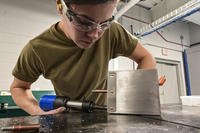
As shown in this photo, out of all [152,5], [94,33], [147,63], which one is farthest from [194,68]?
[94,33]

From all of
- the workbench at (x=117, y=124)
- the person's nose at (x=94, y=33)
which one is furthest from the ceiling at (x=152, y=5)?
the workbench at (x=117, y=124)

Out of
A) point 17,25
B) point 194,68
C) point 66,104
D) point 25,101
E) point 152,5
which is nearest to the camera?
point 66,104

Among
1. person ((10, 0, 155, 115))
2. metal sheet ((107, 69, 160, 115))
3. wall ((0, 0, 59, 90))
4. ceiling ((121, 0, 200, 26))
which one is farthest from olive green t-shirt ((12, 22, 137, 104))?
ceiling ((121, 0, 200, 26))

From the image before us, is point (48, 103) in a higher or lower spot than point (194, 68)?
lower

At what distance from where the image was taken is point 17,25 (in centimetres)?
264

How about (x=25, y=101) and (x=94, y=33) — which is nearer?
(x=94, y=33)

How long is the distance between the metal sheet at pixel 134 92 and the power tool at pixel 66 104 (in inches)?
3.3

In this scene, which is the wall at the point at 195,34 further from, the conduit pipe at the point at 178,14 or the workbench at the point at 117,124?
the workbench at the point at 117,124

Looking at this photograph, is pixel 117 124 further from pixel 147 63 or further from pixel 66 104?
pixel 147 63

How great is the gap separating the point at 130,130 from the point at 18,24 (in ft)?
8.78

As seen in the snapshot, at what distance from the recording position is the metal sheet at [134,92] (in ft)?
2.01

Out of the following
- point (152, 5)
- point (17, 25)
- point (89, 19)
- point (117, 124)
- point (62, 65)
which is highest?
point (152, 5)

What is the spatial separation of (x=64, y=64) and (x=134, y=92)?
41 cm

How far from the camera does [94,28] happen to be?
0.66 m
